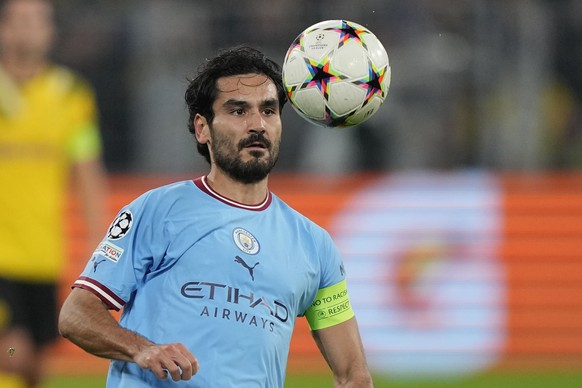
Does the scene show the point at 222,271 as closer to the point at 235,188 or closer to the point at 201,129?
the point at 235,188

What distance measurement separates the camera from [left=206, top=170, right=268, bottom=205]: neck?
15.4 ft

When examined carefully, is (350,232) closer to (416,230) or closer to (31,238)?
(416,230)

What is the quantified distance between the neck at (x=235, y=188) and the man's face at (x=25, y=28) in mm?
3777

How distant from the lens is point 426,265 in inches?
430

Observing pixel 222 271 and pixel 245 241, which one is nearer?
pixel 222 271

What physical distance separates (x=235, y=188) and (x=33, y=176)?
3807mm

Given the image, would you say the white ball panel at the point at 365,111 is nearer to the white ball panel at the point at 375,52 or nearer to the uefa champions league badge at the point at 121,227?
the white ball panel at the point at 375,52

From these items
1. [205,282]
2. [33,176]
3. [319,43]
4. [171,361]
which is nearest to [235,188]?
[205,282]

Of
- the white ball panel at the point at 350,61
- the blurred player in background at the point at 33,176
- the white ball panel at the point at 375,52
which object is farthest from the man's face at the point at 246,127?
the blurred player in background at the point at 33,176

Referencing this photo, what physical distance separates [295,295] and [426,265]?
6432mm

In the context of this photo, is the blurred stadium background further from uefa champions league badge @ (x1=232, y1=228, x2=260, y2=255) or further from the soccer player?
uefa champions league badge @ (x1=232, y1=228, x2=260, y2=255)

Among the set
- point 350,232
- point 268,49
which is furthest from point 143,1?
point 350,232

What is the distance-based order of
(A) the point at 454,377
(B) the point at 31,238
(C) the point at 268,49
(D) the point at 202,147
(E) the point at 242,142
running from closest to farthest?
(E) the point at 242,142
(D) the point at 202,147
(B) the point at 31,238
(A) the point at 454,377
(C) the point at 268,49

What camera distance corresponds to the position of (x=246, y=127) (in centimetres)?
459
